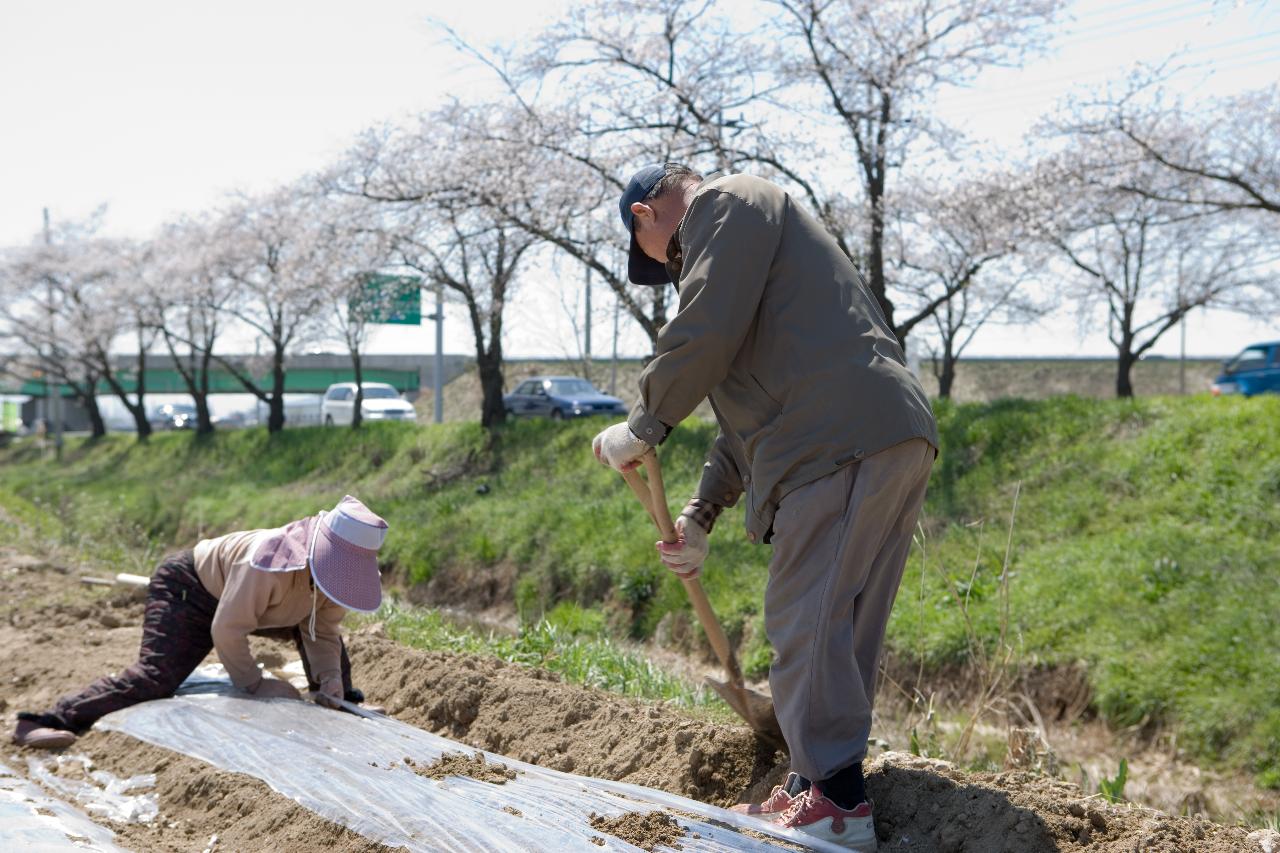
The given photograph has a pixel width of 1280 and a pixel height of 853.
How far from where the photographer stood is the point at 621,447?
2980 millimetres

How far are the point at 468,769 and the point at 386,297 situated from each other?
16781mm

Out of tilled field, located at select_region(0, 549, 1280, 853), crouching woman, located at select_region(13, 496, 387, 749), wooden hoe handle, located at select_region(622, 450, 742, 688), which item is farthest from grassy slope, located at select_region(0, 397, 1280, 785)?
crouching woman, located at select_region(13, 496, 387, 749)

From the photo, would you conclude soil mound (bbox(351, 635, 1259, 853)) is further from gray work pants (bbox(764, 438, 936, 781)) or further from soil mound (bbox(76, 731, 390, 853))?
soil mound (bbox(76, 731, 390, 853))

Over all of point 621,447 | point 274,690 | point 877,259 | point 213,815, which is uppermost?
point 877,259

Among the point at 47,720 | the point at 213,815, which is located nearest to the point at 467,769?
the point at 213,815

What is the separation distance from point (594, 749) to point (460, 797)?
0.84 meters

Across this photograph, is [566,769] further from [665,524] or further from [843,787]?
[843,787]

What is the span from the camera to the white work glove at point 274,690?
172 inches

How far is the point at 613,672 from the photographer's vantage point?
6.07 meters

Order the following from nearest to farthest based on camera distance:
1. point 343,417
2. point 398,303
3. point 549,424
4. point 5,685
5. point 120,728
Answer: point 120,728, point 5,685, point 549,424, point 398,303, point 343,417

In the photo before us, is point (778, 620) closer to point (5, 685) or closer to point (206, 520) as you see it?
point (5, 685)

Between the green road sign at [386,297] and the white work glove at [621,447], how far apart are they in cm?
1569

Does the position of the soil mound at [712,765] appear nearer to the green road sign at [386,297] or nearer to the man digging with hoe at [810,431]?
the man digging with hoe at [810,431]

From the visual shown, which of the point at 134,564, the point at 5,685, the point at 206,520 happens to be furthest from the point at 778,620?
the point at 206,520
